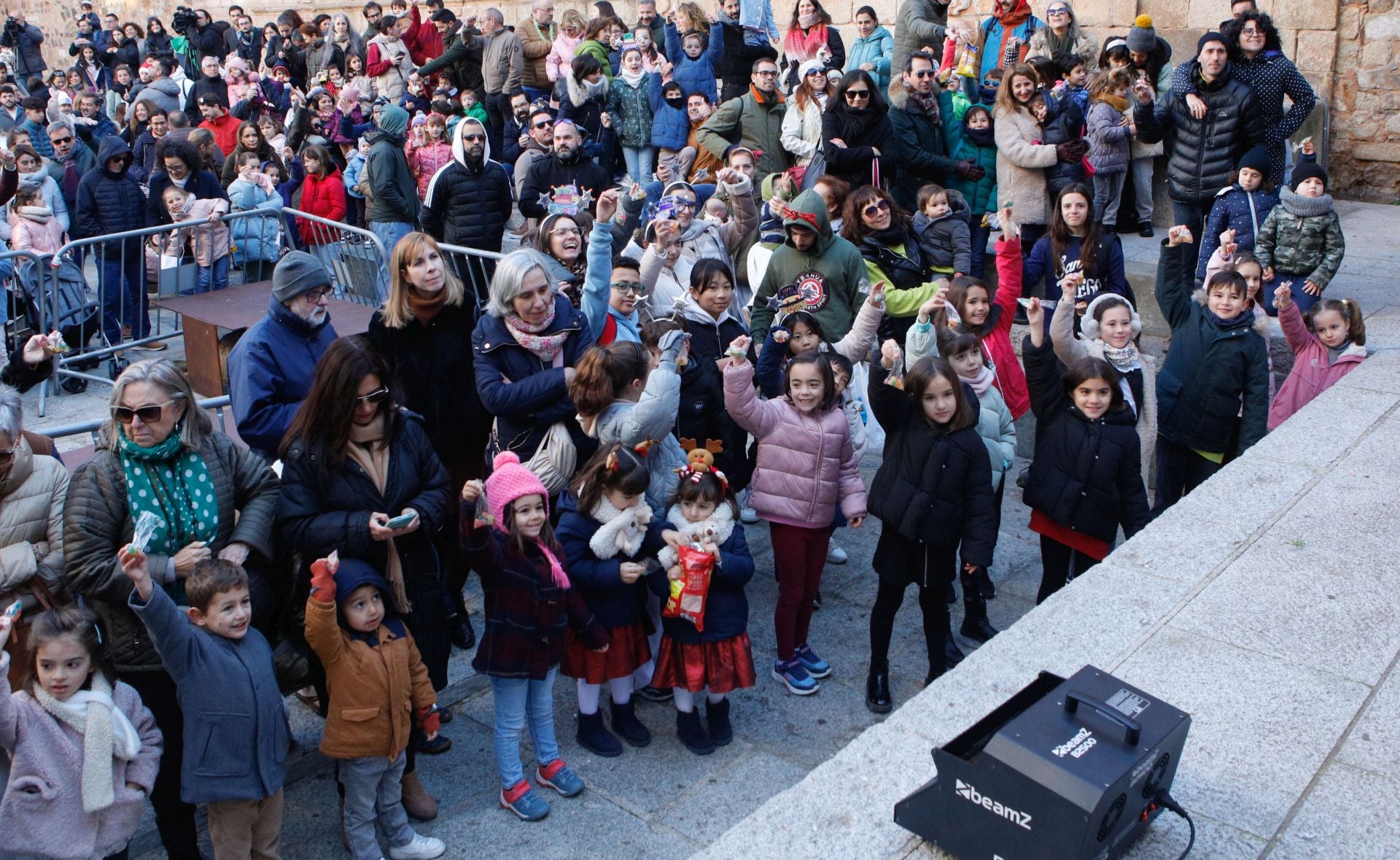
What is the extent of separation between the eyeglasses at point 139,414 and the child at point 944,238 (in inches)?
190

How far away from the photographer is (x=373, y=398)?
13.5 feet

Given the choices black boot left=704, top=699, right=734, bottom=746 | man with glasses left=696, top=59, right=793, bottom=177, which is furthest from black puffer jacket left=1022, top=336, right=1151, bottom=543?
man with glasses left=696, top=59, right=793, bottom=177

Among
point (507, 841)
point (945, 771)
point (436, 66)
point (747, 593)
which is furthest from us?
point (436, 66)

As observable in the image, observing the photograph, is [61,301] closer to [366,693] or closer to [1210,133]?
[366,693]

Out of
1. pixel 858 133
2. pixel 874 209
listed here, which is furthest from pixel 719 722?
pixel 858 133

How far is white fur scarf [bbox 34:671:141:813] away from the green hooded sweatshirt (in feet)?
12.1

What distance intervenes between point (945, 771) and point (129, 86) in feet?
60.9

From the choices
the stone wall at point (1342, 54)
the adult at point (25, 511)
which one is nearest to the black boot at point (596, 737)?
the adult at point (25, 511)

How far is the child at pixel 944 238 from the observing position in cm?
741

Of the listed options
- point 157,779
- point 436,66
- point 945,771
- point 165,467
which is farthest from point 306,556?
point 436,66

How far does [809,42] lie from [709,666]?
26.4ft

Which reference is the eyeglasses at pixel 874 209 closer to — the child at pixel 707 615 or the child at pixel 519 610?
the child at pixel 707 615

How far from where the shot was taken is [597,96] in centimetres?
1086

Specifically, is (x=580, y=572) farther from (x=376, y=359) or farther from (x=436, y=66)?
(x=436, y=66)
